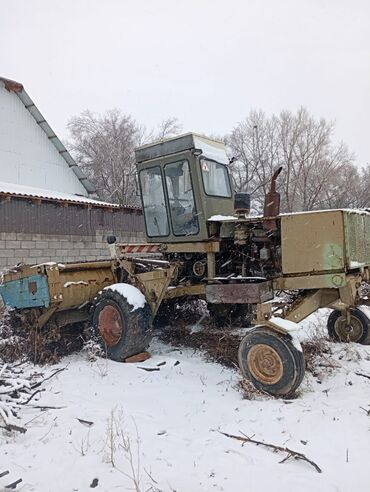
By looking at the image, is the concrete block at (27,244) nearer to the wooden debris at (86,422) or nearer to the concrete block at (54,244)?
→ the concrete block at (54,244)

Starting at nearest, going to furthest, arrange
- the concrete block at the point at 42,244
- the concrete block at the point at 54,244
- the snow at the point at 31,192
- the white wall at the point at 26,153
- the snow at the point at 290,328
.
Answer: the snow at the point at 290,328
the concrete block at the point at 42,244
the concrete block at the point at 54,244
the snow at the point at 31,192
the white wall at the point at 26,153

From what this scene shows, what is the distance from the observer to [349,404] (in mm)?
4297

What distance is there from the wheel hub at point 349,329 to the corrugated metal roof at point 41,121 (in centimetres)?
1458

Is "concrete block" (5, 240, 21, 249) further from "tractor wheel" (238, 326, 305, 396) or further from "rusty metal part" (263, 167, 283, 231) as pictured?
"tractor wheel" (238, 326, 305, 396)

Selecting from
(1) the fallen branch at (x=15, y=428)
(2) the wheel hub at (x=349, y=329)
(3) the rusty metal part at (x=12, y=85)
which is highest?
(3) the rusty metal part at (x=12, y=85)

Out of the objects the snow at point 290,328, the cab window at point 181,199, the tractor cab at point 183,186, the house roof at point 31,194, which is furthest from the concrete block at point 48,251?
the snow at point 290,328

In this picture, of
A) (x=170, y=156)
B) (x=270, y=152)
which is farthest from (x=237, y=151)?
(x=170, y=156)

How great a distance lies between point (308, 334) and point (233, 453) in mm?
3449

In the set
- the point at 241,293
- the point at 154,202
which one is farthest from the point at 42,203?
the point at 241,293

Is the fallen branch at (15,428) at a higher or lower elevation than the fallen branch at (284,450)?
higher

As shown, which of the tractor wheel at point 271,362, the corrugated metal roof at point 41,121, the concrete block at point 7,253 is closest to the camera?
the tractor wheel at point 271,362

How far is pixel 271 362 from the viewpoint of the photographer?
471 cm

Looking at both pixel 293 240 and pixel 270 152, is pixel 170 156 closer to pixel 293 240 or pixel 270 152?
pixel 293 240

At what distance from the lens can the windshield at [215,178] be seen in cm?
643
